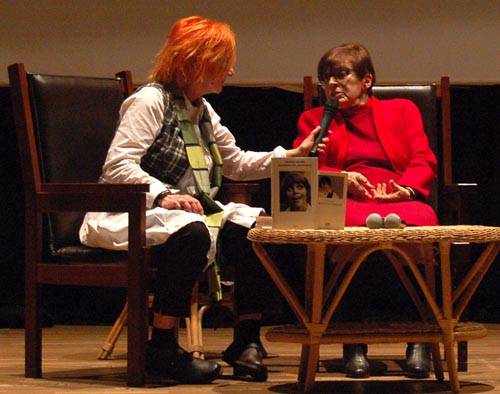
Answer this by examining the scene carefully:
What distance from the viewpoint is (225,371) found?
364 cm

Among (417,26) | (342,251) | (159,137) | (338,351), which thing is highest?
(417,26)

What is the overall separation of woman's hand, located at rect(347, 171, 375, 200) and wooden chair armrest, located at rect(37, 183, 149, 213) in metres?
0.70

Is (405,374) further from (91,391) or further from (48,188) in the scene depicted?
(48,188)

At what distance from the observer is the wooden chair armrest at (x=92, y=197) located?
3275 millimetres

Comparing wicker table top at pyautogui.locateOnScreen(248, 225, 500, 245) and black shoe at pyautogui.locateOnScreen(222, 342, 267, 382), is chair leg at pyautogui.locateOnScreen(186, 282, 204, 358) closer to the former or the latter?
black shoe at pyautogui.locateOnScreen(222, 342, 267, 382)

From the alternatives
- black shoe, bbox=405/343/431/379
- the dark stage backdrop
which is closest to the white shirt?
black shoe, bbox=405/343/431/379

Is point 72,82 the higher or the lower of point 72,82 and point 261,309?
the higher

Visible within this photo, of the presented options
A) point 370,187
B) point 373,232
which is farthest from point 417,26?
point 373,232

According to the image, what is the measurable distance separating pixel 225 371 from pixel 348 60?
105 cm

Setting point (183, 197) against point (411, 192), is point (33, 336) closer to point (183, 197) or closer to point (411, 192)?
point (183, 197)

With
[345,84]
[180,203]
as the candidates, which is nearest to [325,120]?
[345,84]

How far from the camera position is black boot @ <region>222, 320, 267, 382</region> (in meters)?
3.41

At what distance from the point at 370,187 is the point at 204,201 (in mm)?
522

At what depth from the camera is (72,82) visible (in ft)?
12.7
